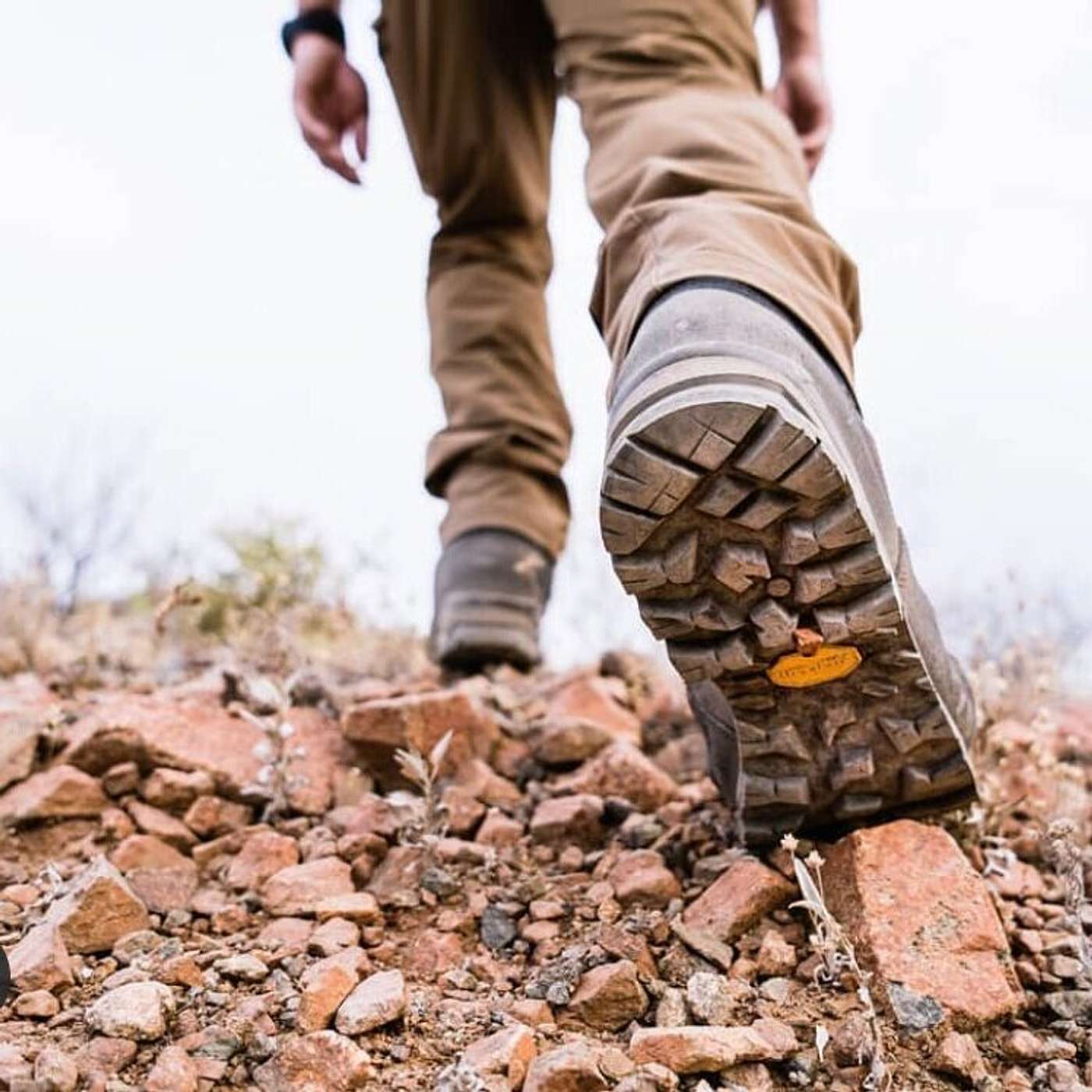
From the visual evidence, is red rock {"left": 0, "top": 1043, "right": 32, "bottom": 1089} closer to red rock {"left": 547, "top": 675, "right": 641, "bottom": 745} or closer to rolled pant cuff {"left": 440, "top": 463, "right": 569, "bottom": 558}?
red rock {"left": 547, "top": 675, "right": 641, "bottom": 745}

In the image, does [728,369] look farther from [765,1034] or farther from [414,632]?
[414,632]

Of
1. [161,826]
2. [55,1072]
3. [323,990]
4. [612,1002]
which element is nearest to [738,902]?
[612,1002]

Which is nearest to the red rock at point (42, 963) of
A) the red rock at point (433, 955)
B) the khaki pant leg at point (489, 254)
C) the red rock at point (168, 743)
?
the red rock at point (433, 955)

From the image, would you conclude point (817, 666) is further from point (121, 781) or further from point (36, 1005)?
point (121, 781)

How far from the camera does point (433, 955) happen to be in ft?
4.16

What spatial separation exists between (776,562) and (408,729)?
832 mm

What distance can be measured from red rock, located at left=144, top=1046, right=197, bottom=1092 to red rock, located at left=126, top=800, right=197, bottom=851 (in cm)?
56

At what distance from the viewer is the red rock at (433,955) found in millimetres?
1245

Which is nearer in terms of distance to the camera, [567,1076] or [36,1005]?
[567,1076]

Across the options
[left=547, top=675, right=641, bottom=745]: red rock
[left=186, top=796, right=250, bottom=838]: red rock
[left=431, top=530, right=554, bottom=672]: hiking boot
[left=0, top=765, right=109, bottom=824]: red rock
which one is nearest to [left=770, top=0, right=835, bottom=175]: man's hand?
[left=431, top=530, right=554, bottom=672]: hiking boot

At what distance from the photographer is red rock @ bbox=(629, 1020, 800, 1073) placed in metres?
1.02

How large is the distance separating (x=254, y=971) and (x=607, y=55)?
1.14 meters

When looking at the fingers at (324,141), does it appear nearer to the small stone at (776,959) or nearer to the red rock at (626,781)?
the red rock at (626,781)

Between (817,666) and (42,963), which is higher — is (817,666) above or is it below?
above
